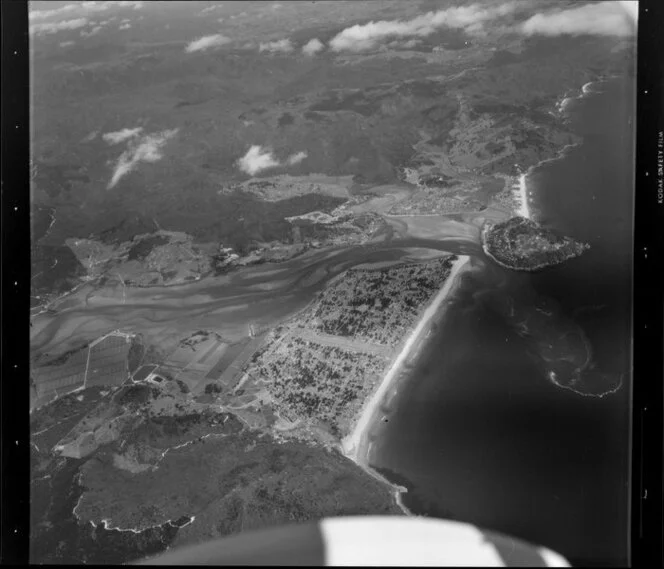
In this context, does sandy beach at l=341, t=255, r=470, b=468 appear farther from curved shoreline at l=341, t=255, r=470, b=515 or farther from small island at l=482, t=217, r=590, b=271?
small island at l=482, t=217, r=590, b=271

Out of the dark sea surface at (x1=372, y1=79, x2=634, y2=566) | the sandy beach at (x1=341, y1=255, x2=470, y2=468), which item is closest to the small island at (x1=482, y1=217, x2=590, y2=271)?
the dark sea surface at (x1=372, y1=79, x2=634, y2=566)

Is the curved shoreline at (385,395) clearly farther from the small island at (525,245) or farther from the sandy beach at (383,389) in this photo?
the small island at (525,245)

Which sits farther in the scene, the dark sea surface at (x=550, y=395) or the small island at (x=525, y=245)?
the small island at (x=525, y=245)

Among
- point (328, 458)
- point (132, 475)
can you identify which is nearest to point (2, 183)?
point (132, 475)

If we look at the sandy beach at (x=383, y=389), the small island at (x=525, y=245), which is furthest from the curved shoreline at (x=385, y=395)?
the small island at (x=525, y=245)

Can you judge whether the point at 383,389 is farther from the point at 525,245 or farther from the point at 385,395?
the point at 525,245

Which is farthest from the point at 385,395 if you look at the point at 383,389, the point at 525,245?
the point at 525,245
